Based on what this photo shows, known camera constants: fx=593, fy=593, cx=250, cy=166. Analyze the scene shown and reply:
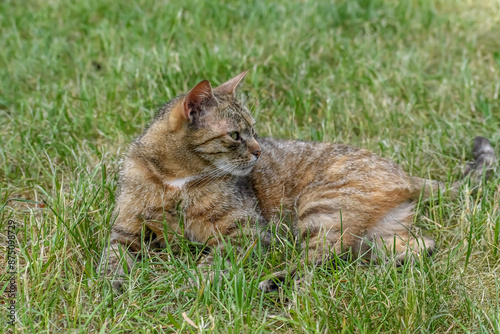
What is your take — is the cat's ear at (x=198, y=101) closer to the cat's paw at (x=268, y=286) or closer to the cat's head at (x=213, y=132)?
the cat's head at (x=213, y=132)

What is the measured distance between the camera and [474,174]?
13.7ft

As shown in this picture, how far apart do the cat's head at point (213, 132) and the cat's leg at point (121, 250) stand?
58cm

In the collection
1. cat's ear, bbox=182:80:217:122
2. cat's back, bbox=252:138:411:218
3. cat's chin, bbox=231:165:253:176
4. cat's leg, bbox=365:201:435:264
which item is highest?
cat's ear, bbox=182:80:217:122

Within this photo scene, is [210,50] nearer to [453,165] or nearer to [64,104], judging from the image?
[64,104]

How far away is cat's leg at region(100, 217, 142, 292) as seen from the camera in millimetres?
3271

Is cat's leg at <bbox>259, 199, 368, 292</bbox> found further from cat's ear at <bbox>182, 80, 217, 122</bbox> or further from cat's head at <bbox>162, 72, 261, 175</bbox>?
cat's ear at <bbox>182, 80, 217, 122</bbox>

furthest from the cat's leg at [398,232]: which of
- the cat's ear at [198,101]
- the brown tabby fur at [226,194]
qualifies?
the cat's ear at [198,101]

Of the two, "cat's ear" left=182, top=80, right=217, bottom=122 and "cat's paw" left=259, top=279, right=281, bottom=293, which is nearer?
"cat's paw" left=259, top=279, right=281, bottom=293

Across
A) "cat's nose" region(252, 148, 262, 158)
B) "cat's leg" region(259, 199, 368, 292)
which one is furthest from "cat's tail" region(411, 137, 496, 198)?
"cat's nose" region(252, 148, 262, 158)

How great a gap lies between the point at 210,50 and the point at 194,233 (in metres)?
2.61

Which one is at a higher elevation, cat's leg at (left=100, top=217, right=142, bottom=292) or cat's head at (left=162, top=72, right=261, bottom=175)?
cat's head at (left=162, top=72, right=261, bottom=175)

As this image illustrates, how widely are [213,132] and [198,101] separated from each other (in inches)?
8.2

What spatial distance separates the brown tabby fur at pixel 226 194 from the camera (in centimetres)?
358

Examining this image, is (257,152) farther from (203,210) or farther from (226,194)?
(203,210)
